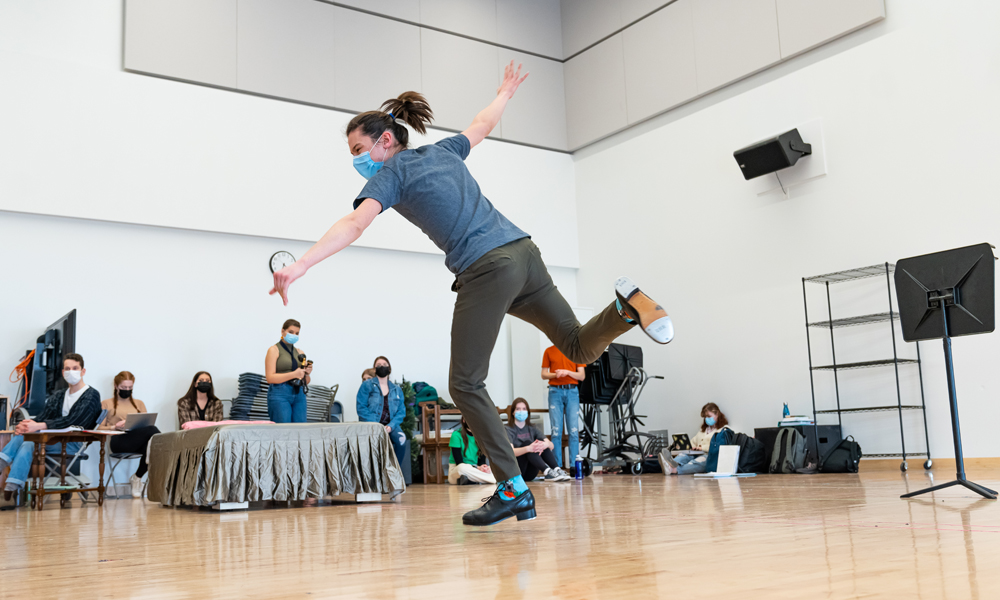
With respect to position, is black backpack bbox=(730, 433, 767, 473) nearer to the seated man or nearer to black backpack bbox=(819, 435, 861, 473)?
black backpack bbox=(819, 435, 861, 473)

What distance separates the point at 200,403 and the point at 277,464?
297cm

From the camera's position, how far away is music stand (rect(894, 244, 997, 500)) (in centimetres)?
295

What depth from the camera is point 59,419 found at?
5742 mm

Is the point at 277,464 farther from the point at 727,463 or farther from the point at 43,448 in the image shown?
the point at 727,463

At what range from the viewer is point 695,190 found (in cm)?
847

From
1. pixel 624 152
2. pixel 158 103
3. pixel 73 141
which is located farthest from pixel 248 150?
pixel 624 152

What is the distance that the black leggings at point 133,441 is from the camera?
6.17 meters

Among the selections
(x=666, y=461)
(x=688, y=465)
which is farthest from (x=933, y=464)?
(x=666, y=461)

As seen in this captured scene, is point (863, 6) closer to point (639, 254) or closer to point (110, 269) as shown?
point (639, 254)

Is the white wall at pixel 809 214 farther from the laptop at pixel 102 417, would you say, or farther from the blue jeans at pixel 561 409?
the laptop at pixel 102 417

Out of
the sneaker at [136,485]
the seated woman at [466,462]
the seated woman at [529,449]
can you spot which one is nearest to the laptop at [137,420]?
the sneaker at [136,485]

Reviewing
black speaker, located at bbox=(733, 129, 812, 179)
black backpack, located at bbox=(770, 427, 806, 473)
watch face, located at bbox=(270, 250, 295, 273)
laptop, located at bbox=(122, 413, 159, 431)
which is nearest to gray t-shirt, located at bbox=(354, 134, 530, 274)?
laptop, located at bbox=(122, 413, 159, 431)

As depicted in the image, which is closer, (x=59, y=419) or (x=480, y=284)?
(x=480, y=284)

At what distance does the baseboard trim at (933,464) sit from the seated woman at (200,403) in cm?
557
